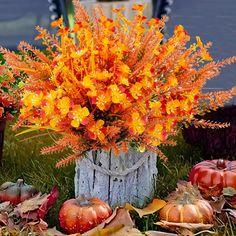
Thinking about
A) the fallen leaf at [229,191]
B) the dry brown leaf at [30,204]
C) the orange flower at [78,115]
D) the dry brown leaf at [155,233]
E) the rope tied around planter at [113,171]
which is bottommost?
the dry brown leaf at [155,233]

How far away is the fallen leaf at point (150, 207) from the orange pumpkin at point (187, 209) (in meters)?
0.04

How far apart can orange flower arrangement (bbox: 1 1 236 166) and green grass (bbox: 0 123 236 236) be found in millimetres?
364

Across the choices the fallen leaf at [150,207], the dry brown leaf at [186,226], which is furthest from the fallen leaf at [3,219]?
the dry brown leaf at [186,226]

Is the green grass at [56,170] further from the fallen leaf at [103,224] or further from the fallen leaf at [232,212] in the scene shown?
the fallen leaf at [103,224]

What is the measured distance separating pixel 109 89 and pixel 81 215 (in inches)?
21.7

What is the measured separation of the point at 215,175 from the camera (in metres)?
3.34

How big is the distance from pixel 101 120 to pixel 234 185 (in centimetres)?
77

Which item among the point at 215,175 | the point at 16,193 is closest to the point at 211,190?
the point at 215,175

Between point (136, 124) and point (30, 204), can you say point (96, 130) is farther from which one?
point (30, 204)

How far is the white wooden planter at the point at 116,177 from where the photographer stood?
321 cm

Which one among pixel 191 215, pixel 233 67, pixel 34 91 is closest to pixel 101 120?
pixel 34 91

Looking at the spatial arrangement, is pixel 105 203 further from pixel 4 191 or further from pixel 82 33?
pixel 82 33

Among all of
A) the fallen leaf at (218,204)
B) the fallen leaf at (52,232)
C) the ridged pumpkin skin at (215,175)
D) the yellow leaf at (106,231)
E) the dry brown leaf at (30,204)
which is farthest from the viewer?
the ridged pumpkin skin at (215,175)

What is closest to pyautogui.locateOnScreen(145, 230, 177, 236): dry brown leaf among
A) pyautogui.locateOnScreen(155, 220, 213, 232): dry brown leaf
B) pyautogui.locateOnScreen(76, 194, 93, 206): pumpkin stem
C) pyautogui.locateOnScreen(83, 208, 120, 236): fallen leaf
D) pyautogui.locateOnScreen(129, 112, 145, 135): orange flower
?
pyautogui.locateOnScreen(155, 220, 213, 232): dry brown leaf
